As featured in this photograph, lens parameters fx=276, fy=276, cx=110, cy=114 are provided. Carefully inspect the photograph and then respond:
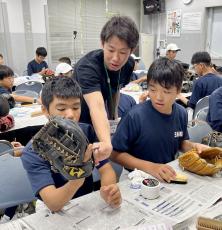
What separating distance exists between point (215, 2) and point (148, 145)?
5882 mm

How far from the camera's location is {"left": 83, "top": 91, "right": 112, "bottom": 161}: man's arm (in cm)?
104

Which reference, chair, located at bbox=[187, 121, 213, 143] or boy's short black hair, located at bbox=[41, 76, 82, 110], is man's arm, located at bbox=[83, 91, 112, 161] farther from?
chair, located at bbox=[187, 121, 213, 143]

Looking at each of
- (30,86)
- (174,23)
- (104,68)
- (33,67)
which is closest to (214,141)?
(104,68)

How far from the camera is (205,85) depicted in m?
3.31

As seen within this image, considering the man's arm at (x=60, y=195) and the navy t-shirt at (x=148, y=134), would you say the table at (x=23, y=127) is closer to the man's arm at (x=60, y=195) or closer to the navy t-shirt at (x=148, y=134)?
the navy t-shirt at (x=148, y=134)

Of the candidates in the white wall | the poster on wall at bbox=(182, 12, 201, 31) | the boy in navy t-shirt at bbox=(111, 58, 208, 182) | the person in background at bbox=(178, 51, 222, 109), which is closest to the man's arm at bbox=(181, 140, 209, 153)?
the boy in navy t-shirt at bbox=(111, 58, 208, 182)

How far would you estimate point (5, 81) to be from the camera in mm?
3293

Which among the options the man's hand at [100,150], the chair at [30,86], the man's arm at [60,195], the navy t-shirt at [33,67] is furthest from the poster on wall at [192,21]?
the man's arm at [60,195]

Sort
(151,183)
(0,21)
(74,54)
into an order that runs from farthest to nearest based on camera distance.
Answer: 1. (74,54)
2. (0,21)
3. (151,183)

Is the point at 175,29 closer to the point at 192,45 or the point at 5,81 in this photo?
the point at 192,45

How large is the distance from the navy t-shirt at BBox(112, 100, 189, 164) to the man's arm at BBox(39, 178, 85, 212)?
515 mm

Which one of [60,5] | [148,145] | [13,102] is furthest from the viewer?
A: [60,5]

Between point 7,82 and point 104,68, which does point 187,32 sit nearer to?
point 7,82

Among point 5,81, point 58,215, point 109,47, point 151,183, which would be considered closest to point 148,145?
point 151,183
